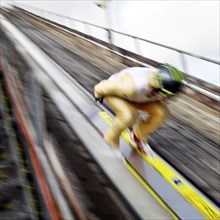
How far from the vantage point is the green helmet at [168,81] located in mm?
4016

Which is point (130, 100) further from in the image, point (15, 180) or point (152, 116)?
point (15, 180)

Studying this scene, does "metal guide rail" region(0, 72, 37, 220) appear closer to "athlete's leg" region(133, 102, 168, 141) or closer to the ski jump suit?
the ski jump suit

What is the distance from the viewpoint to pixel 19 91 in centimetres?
455

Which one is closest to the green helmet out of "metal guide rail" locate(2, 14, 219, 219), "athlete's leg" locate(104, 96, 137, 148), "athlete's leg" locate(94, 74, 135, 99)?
"athlete's leg" locate(94, 74, 135, 99)

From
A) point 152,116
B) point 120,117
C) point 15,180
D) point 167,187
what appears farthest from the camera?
point 152,116

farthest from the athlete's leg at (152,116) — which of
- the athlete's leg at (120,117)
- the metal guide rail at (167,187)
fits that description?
the metal guide rail at (167,187)

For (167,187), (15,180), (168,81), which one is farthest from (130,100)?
(15,180)

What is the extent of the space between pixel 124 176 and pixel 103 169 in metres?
0.29

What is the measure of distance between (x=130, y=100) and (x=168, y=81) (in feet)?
1.81

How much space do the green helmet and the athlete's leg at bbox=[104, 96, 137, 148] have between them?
407 mm

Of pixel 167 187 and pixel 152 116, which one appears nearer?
pixel 167 187

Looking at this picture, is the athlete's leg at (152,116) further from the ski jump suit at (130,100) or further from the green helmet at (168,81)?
the green helmet at (168,81)

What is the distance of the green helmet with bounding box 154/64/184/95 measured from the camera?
13.2 ft

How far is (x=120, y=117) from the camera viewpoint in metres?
4.37
